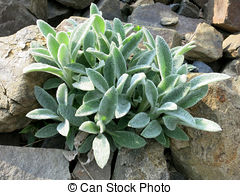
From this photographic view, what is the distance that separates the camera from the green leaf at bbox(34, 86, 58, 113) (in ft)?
4.77

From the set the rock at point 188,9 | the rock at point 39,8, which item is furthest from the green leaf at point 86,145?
the rock at point 188,9

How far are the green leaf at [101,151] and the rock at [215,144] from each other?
407 mm

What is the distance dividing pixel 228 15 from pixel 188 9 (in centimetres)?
64

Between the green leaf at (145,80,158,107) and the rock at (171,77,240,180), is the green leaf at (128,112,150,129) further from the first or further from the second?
the rock at (171,77,240,180)

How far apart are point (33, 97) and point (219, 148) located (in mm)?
1064

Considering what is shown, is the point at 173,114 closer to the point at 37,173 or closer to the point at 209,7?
the point at 37,173

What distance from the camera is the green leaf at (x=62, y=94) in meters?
1.39

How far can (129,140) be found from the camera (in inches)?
53.2

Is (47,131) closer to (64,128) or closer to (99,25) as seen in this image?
(64,128)

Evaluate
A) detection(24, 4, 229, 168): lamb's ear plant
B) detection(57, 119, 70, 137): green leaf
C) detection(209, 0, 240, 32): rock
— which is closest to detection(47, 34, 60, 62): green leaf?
detection(24, 4, 229, 168): lamb's ear plant

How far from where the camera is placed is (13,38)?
172 centimetres

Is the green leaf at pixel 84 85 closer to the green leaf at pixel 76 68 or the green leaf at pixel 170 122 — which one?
the green leaf at pixel 76 68

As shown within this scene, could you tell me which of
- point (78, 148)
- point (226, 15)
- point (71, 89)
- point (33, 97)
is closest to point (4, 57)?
point (33, 97)

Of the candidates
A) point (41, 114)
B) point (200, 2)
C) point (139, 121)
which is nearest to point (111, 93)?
point (139, 121)
